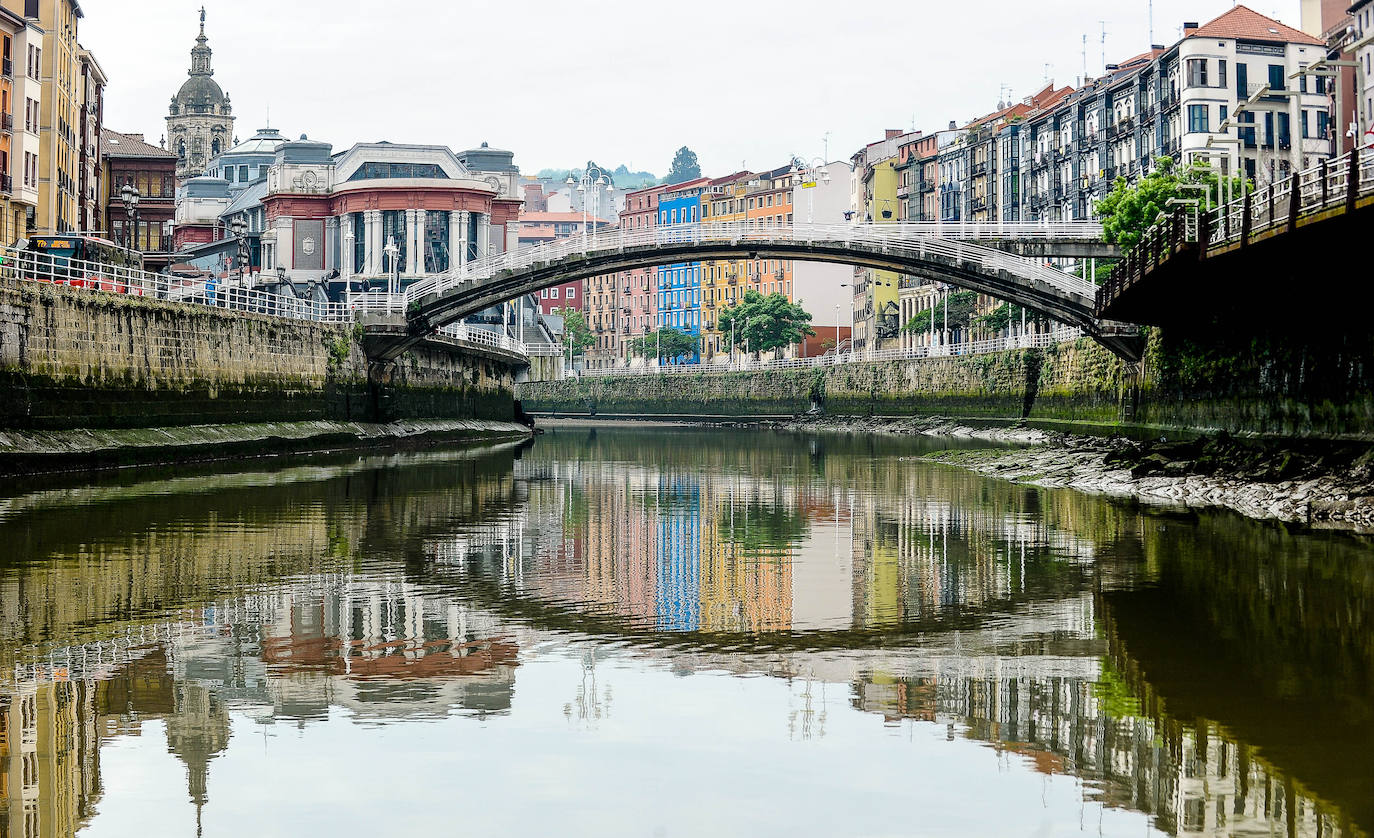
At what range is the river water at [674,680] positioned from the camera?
33.1ft

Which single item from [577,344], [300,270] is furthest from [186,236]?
[577,344]

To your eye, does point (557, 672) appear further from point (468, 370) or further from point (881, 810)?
point (468, 370)

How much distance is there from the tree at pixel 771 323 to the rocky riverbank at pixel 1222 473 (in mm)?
93600

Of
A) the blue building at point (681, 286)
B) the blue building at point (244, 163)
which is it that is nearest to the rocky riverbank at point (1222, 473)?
the blue building at point (244, 163)

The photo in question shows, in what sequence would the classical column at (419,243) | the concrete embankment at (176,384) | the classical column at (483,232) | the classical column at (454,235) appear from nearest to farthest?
the concrete embankment at (176,384), the classical column at (419,243), the classical column at (454,235), the classical column at (483,232)

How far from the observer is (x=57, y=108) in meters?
78.7

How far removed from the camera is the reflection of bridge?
64312mm

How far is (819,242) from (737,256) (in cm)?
437

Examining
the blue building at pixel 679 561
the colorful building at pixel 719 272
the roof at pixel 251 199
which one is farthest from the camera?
the colorful building at pixel 719 272

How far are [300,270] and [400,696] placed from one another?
9766cm

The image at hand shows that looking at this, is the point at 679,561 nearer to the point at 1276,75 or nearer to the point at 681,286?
the point at 1276,75

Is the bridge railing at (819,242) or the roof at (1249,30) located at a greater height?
the roof at (1249,30)

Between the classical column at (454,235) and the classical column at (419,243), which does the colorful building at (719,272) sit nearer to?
the classical column at (454,235)

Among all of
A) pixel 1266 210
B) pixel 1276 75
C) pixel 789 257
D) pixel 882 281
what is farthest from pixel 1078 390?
pixel 882 281
